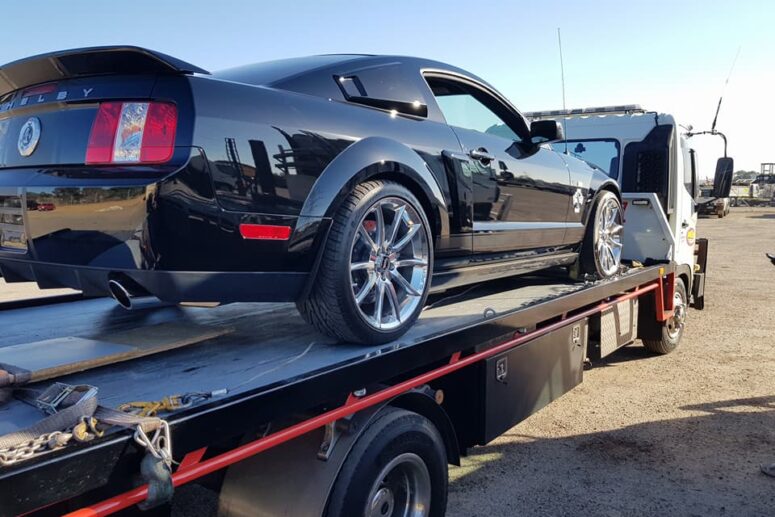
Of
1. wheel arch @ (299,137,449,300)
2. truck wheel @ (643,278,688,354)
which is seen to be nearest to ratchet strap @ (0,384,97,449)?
wheel arch @ (299,137,449,300)

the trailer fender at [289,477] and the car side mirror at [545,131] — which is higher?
the car side mirror at [545,131]

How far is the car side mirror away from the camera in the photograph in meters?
4.17

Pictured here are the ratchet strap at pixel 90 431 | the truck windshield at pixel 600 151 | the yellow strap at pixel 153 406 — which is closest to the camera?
the ratchet strap at pixel 90 431

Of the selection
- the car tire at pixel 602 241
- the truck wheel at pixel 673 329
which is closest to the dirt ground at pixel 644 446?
the truck wheel at pixel 673 329

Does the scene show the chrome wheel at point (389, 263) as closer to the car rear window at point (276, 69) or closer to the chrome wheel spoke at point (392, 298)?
the chrome wheel spoke at point (392, 298)

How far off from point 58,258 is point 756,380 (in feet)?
18.5

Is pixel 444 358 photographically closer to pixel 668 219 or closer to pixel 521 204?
pixel 521 204

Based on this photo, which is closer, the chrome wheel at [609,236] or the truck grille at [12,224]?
the truck grille at [12,224]

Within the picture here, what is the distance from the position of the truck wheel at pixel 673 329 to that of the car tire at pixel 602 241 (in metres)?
1.29

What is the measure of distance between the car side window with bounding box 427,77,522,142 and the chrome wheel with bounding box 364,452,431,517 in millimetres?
1806

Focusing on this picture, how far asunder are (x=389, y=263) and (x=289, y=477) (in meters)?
1.04

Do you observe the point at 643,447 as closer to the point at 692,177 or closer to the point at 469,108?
the point at 469,108

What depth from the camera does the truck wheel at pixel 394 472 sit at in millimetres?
2281

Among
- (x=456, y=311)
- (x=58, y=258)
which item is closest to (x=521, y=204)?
(x=456, y=311)
